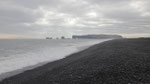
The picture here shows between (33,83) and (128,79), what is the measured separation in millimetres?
6665

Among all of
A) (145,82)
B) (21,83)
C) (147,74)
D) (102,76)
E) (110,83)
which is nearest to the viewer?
(145,82)

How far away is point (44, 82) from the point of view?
1002 centimetres

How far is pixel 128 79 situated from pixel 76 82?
2837 millimetres

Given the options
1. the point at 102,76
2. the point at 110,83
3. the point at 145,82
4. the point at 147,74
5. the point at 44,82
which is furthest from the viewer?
the point at 44,82

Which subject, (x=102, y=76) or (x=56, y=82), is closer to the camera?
(x=102, y=76)

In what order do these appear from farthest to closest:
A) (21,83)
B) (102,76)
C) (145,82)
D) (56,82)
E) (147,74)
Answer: (21,83) → (56,82) → (102,76) → (147,74) → (145,82)

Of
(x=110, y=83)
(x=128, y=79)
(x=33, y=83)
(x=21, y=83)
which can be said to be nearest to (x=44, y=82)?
(x=33, y=83)

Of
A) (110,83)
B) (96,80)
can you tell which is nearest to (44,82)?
(96,80)

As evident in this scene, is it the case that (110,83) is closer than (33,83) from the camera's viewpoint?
Yes

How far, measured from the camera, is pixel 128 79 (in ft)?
24.2

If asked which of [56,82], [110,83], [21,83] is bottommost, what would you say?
[21,83]

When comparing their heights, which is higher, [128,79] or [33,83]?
[128,79]

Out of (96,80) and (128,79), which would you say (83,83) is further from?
(128,79)

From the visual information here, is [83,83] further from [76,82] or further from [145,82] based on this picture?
→ [145,82]
